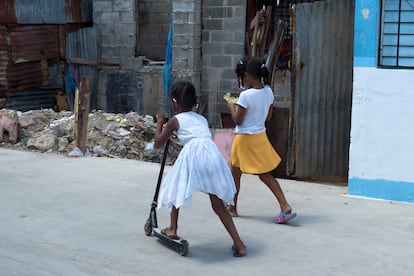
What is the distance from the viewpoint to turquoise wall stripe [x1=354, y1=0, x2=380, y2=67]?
240 inches

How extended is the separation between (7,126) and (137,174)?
3.08m

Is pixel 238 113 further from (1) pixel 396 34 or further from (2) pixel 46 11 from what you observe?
(2) pixel 46 11

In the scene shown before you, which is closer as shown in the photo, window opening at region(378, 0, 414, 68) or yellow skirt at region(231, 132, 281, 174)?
yellow skirt at region(231, 132, 281, 174)

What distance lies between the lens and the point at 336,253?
478 centimetres

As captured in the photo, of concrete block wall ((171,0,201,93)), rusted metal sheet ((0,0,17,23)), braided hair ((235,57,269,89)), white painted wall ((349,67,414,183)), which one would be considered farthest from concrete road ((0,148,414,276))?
rusted metal sheet ((0,0,17,23))

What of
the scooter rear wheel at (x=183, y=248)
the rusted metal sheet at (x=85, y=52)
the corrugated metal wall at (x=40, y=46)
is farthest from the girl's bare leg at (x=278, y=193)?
the rusted metal sheet at (x=85, y=52)

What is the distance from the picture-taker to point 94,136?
953 cm

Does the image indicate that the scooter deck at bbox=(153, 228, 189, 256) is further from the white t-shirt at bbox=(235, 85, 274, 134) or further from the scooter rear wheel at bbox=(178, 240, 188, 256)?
the white t-shirt at bbox=(235, 85, 274, 134)

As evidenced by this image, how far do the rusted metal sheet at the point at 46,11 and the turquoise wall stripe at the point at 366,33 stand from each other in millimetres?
8597

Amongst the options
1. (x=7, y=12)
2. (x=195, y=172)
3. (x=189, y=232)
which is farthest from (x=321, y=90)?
(x=7, y=12)

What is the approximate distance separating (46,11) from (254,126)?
939cm

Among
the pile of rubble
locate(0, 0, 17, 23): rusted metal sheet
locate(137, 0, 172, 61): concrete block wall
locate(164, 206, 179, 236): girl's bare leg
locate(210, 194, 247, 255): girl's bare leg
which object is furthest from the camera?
locate(137, 0, 172, 61): concrete block wall

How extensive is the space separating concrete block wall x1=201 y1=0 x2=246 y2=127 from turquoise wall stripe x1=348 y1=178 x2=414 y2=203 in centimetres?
615

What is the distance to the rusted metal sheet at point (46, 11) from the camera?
12.8 metres
